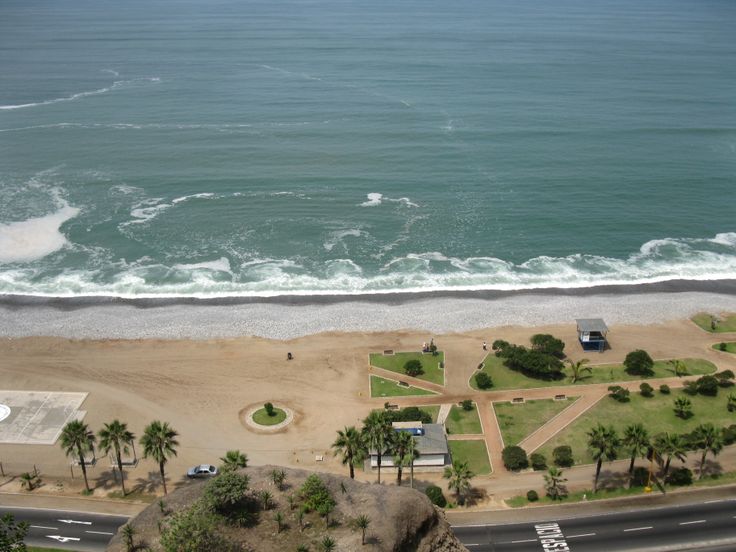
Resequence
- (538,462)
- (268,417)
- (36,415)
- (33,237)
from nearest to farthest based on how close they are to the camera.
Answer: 1. (538,462)
2. (268,417)
3. (36,415)
4. (33,237)

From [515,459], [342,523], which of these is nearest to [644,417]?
[515,459]

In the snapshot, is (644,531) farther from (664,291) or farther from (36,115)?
(36,115)

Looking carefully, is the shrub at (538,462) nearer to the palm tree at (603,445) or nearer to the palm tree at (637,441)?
the palm tree at (603,445)

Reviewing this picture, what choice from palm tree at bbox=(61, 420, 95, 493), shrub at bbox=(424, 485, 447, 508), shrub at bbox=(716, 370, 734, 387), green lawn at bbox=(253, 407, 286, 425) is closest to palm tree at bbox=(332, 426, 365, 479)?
shrub at bbox=(424, 485, 447, 508)

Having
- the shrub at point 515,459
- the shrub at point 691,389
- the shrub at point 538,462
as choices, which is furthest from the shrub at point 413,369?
the shrub at point 691,389

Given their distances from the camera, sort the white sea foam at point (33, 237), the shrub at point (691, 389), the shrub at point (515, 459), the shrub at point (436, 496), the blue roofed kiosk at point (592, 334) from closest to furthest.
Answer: the shrub at point (436, 496)
the shrub at point (515, 459)
the shrub at point (691, 389)
the blue roofed kiosk at point (592, 334)
the white sea foam at point (33, 237)

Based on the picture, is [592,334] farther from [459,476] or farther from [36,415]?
[36,415]

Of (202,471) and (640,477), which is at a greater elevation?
(202,471)
